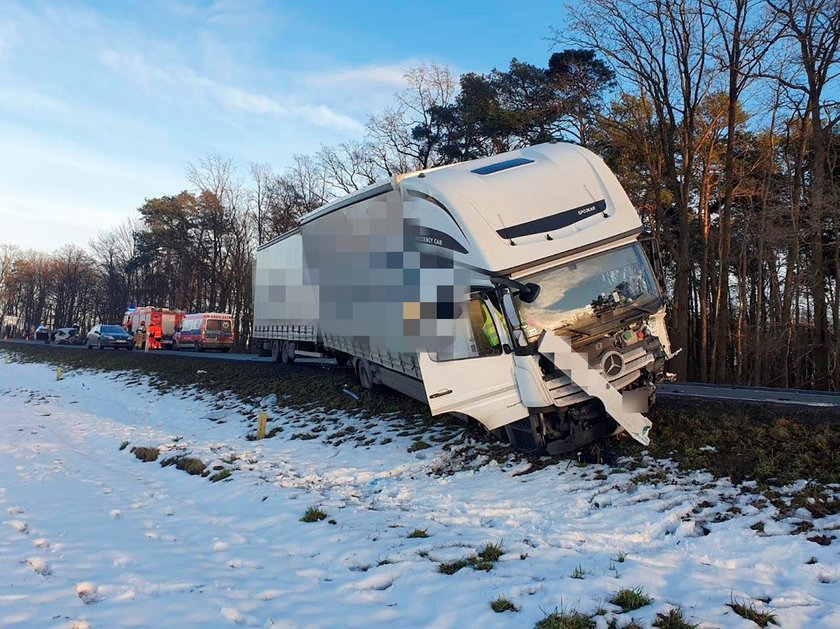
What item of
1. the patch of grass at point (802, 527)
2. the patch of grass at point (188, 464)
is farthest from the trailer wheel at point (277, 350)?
the patch of grass at point (802, 527)

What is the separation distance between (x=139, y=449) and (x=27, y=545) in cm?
580

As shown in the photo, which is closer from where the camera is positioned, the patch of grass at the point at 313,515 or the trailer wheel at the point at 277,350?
the patch of grass at the point at 313,515

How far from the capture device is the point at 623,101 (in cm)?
2386

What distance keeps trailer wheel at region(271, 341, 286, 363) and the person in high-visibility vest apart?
42.2 feet

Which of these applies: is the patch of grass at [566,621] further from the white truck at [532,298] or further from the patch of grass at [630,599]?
the white truck at [532,298]

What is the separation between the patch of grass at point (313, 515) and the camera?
6796 mm

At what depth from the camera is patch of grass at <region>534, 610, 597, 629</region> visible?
12.3 feet

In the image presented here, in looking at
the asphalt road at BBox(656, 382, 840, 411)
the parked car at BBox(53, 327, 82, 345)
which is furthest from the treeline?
the parked car at BBox(53, 327, 82, 345)

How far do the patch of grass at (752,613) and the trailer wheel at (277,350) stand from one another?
651 inches

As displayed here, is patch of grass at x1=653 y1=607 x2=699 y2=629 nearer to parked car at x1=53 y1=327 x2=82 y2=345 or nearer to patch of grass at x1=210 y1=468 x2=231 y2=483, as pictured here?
patch of grass at x1=210 y1=468 x2=231 y2=483

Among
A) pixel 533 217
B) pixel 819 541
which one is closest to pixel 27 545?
pixel 533 217

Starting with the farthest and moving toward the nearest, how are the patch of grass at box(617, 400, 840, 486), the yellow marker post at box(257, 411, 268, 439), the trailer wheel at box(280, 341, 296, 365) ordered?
the trailer wheel at box(280, 341, 296, 365) → the yellow marker post at box(257, 411, 268, 439) → the patch of grass at box(617, 400, 840, 486)

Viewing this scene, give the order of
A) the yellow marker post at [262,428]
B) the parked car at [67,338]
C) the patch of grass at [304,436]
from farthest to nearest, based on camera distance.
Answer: the parked car at [67,338]
the yellow marker post at [262,428]
the patch of grass at [304,436]

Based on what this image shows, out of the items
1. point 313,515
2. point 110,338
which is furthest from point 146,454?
point 110,338
